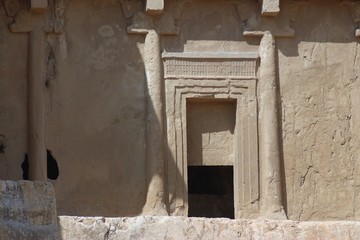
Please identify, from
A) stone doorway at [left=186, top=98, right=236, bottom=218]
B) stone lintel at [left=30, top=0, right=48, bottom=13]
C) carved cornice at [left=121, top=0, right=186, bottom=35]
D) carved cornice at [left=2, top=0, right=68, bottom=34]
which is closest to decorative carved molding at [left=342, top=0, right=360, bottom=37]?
stone doorway at [left=186, top=98, right=236, bottom=218]

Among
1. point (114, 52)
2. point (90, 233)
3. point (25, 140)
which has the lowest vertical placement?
point (90, 233)

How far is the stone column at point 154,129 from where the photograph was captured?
18156 mm

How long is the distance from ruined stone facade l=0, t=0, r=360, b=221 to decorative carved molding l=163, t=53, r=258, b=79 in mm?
14

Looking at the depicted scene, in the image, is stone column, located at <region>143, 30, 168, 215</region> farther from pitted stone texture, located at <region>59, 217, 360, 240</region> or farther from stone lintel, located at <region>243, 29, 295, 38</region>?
pitted stone texture, located at <region>59, 217, 360, 240</region>

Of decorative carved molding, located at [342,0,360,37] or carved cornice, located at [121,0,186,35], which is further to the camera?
decorative carved molding, located at [342,0,360,37]

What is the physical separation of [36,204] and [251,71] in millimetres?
7877

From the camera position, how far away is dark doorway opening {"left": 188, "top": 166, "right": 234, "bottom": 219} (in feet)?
70.7

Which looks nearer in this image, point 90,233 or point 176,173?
point 90,233

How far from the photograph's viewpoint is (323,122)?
18.9 meters

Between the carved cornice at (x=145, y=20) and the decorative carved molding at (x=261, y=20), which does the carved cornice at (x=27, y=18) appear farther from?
the decorative carved molding at (x=261, y=20)

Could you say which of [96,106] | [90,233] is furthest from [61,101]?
[90,233]

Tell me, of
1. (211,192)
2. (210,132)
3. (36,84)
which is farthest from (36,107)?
(211,192)

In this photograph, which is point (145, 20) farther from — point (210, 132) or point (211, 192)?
point (211, 192)

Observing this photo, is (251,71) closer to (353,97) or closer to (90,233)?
(353,97)
